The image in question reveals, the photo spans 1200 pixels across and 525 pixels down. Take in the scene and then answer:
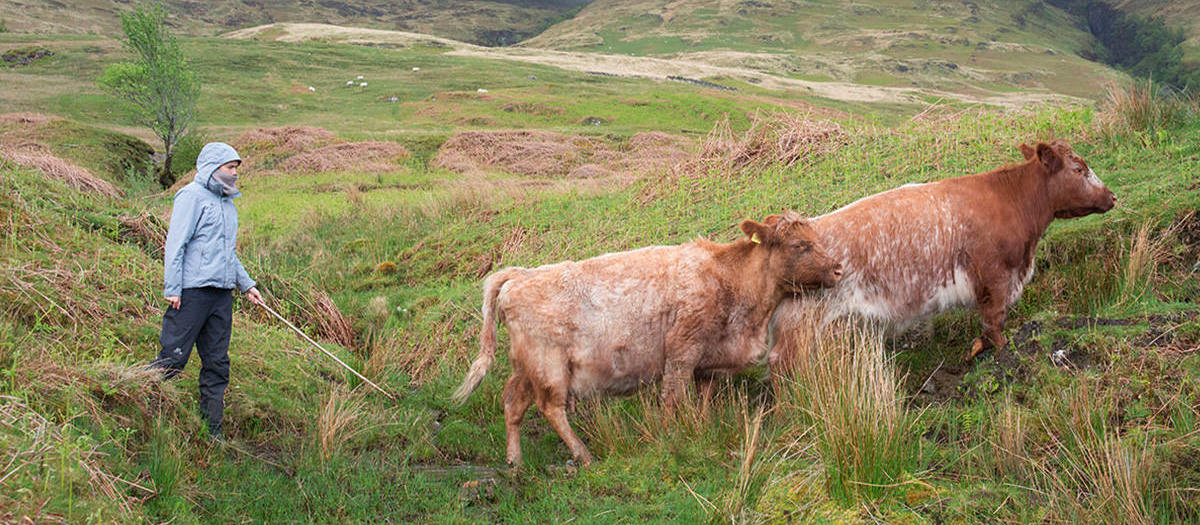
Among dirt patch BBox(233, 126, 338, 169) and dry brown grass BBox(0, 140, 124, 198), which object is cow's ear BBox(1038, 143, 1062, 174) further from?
dirt patch BBox(233, 126, 338, 169)

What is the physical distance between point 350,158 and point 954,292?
94.7 feet

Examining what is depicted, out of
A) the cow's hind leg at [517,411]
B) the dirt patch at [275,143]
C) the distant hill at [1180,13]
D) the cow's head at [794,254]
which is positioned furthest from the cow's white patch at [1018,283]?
the distant hill at [1180,13]

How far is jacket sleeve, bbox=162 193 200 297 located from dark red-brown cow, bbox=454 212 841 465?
2823 mm

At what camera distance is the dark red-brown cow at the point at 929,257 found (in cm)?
773

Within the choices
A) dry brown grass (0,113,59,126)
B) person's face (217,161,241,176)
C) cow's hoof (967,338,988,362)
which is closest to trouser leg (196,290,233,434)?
person's face (217,161,241,176)

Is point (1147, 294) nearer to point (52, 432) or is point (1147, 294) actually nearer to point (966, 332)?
point (966, 332)

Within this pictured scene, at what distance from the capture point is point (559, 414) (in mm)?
7469

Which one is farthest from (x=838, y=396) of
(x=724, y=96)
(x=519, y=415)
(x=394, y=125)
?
(x=724, y=96)

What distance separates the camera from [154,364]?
23.3 ft

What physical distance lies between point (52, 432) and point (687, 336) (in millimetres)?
5261

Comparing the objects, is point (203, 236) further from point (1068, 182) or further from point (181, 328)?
point (1068, 182)

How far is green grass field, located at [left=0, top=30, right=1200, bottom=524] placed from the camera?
5.01 metres

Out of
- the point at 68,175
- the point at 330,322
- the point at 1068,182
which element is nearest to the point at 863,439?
the point at 1068,182

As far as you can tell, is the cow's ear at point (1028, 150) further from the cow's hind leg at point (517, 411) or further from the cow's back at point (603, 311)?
the cow's hind leg at point (517, 411)
